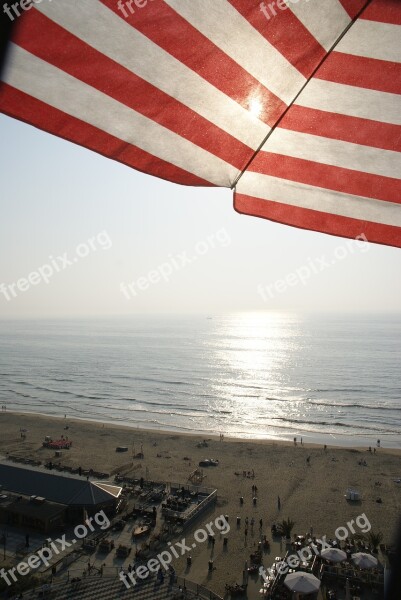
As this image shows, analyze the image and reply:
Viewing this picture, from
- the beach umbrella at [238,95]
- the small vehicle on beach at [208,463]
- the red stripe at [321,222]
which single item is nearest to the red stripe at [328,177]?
the beach umbrella at [238,95]

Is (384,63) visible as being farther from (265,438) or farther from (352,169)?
(265,438)

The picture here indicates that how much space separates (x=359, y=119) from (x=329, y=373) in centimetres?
8754

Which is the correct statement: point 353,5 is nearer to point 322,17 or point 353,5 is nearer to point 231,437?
point 322,17

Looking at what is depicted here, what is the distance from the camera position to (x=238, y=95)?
9.66ft

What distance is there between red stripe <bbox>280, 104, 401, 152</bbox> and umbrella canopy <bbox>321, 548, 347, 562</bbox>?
20.5 metres

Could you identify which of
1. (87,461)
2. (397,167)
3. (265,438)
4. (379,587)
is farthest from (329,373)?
(397,167)

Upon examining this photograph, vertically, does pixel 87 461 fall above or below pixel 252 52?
below

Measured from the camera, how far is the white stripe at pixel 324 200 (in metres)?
3.45

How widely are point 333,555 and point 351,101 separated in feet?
68.9

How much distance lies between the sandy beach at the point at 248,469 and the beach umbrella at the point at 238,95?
64.9 ft

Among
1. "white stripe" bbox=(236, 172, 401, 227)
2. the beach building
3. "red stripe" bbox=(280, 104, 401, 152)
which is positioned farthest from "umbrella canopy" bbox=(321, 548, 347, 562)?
"red stripe" bbox=(280, 104, 401, 152)

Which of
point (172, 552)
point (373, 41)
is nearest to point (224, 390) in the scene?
point (172, 552)

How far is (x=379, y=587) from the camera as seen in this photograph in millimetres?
18828

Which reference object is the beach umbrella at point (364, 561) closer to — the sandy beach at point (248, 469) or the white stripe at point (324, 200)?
the sandy beach at point (248, 469)
